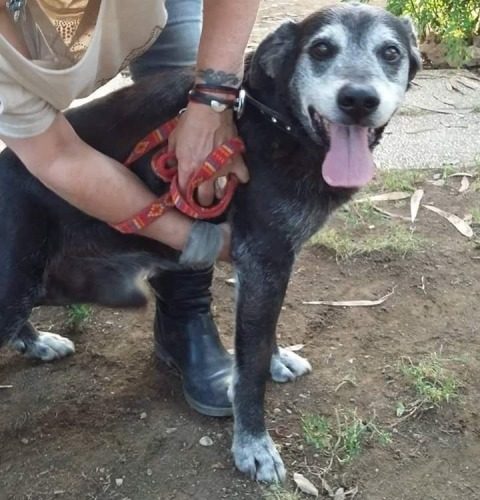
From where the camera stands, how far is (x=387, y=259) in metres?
3.58

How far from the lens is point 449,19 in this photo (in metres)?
5.34

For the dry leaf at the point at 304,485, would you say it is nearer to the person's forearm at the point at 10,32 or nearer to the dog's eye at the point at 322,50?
the dog's eye at the point at 322,50

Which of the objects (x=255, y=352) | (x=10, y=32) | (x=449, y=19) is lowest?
(x=255, y=352)

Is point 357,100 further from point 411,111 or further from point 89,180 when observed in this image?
point 411,111

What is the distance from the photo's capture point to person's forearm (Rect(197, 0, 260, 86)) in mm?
2324

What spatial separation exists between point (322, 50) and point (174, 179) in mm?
553

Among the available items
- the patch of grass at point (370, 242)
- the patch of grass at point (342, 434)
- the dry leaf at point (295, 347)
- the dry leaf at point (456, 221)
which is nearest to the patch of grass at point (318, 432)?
the patch of grass at point (342, 434)

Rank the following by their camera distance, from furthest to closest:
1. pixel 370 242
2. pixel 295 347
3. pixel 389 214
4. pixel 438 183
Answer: pixel 438 183
pixel 389 214
pixel 370 242
pixel 295 347

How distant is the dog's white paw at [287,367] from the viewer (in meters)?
2.92

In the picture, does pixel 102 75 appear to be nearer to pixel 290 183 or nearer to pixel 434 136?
pixel 290 183

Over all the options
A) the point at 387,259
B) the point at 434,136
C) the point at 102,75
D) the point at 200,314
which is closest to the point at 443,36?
the point at 434,136

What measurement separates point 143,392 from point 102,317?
0.49 meters

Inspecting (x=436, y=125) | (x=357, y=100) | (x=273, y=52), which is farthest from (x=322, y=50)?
(x=436, y=125)

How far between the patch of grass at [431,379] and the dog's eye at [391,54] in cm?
105
